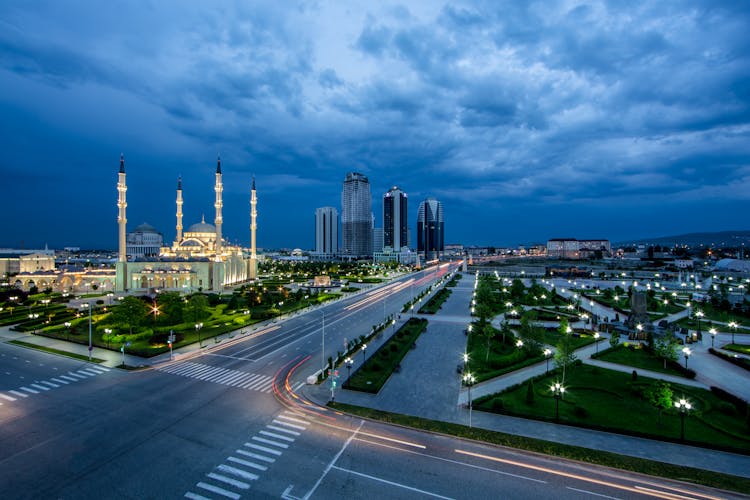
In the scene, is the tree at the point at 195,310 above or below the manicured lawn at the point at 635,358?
above

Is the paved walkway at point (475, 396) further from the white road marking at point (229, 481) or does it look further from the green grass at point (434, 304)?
the green grass at point (434, 304)

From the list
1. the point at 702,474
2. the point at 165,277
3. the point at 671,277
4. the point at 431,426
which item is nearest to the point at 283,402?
the point at 431,426

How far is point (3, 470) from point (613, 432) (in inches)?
1204

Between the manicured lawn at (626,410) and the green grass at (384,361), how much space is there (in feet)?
25.9

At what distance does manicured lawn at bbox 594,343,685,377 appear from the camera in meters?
31.5

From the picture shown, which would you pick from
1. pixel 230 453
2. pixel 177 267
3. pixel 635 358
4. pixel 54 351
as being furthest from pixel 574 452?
pixel 177 267

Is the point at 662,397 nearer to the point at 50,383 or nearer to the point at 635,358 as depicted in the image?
the point at 635,358

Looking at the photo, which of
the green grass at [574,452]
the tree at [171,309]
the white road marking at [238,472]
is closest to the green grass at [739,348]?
the green grass at [574,452]

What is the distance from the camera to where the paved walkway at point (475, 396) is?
59.3 ft

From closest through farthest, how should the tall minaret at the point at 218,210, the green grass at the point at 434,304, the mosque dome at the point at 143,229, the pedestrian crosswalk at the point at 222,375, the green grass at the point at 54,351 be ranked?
1. the pedestrian crosswalk at the point at 222,375
2. the green grass at the point at 54,351
3. the green grass at the point at 434,304
4. the tall minaret at the point at 218,210
5. the mosque dome at the point at 143,229

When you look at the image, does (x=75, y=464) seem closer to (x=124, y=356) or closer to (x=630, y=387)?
(x=124, y=356)

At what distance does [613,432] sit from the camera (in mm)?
20312

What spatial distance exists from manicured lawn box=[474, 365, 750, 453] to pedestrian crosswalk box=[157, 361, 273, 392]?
52.4 feet

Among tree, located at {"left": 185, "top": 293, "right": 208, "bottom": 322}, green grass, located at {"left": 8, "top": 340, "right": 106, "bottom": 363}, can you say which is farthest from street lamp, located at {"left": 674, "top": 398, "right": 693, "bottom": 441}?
tree, located at {"left": 185, "top": 293, "right": 208, "bottom": 322}
